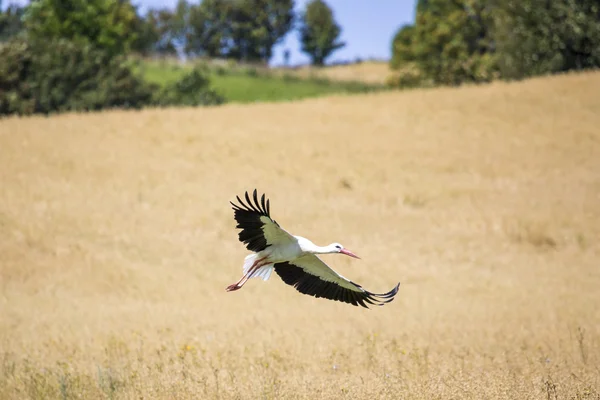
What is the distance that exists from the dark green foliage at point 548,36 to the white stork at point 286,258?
117 feet

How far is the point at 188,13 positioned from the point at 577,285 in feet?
249

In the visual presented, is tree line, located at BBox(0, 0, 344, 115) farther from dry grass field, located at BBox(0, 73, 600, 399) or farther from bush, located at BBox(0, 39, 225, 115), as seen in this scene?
dry grass field, located at BBox(0, 73, 600, 399)

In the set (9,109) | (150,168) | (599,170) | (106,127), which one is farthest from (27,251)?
(9,109)

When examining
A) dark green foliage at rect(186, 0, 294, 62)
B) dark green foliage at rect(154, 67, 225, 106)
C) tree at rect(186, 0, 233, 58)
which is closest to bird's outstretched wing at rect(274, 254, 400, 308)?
dark green foliage at rect(154, 67, 225, 106)

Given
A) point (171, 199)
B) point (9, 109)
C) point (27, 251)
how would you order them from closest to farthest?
point (27, 251) → point (171, 199) → point (9, 109)

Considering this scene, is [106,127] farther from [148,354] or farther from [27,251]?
[148,354]

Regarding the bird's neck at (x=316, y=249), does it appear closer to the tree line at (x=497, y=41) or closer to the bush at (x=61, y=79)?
the bush at (x=61, y=79)

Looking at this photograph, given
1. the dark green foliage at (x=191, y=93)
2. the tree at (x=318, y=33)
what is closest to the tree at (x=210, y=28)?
the tree at (x=318, y=33)

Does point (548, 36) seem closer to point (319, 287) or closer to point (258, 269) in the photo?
point (319, 287)

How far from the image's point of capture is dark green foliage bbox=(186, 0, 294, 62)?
252 ft

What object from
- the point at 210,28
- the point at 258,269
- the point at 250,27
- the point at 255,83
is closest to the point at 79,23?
the point at 255,83

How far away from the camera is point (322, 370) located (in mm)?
9266

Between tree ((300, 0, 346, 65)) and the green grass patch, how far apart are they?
92.7 ft

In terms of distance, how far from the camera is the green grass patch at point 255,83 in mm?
50344
